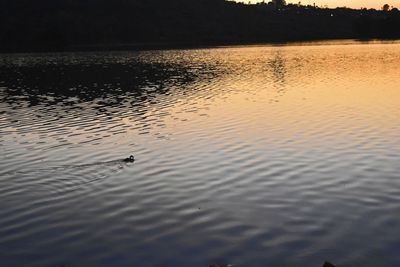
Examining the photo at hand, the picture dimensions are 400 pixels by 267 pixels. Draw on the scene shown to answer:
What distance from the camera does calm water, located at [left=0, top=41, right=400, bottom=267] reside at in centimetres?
1712

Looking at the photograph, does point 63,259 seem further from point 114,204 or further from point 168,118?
point 168,118

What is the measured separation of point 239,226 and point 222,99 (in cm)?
4084

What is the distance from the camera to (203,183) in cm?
2517

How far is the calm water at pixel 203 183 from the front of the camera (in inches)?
674

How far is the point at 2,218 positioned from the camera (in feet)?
69.1

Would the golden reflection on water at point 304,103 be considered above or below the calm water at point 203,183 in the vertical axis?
Answer: above

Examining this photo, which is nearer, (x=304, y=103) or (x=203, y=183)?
(x=203, y=183)

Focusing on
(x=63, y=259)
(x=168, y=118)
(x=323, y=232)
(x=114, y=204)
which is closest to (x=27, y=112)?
(x=168, y=118)

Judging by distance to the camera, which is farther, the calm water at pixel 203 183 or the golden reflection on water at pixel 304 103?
the golden reflection on water at pixel 304 103

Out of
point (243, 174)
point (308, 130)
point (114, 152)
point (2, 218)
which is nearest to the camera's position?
point (2, 218)

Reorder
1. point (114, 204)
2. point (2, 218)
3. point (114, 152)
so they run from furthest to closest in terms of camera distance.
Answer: point (114, 152) < point (114, 204) < point (2, 218)

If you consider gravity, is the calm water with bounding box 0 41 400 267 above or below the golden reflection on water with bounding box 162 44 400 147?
below

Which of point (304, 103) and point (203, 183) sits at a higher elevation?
point (304, 103)

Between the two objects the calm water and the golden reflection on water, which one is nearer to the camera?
the calm water
